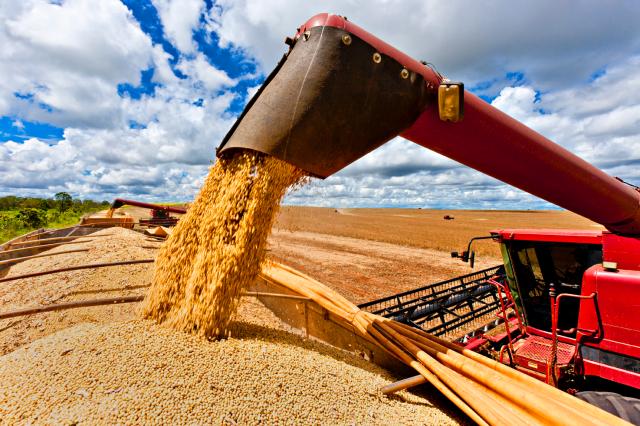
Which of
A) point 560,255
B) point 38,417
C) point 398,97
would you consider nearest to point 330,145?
point 398,97

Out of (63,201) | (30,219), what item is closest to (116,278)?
(30,219)

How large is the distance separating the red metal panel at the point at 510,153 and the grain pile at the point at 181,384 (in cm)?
174

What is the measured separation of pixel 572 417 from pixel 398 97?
1945mm

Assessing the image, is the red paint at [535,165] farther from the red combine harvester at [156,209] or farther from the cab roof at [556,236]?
the red combine harvester at [156,209]

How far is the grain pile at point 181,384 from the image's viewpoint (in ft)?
5.33

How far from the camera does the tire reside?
2074 millimetres

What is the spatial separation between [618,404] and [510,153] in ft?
6.38

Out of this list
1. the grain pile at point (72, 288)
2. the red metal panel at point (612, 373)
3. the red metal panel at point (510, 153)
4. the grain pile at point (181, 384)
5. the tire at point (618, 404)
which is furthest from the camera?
the grain pile at point (72, 288)

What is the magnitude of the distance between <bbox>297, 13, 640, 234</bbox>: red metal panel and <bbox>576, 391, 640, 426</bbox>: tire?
133 cm

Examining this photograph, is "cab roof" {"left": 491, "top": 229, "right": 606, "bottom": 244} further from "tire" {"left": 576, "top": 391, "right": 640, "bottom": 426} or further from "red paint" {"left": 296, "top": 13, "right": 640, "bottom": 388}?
"tire" {"left": 576, "top": 391, "right": 640, "bottom": 426}

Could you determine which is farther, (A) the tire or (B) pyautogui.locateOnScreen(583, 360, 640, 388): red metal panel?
(B) pyautogui.locateOnScreen(583, 360, 640, 388): red metal panel

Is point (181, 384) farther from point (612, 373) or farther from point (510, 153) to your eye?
point (612, 373)

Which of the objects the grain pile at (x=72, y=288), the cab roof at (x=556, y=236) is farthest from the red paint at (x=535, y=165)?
the grain pile at (x=72, y=288)

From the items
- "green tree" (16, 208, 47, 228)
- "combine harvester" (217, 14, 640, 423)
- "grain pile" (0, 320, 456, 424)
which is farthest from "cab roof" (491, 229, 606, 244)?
Result: "green tree" (16, 208, 47, 228)
